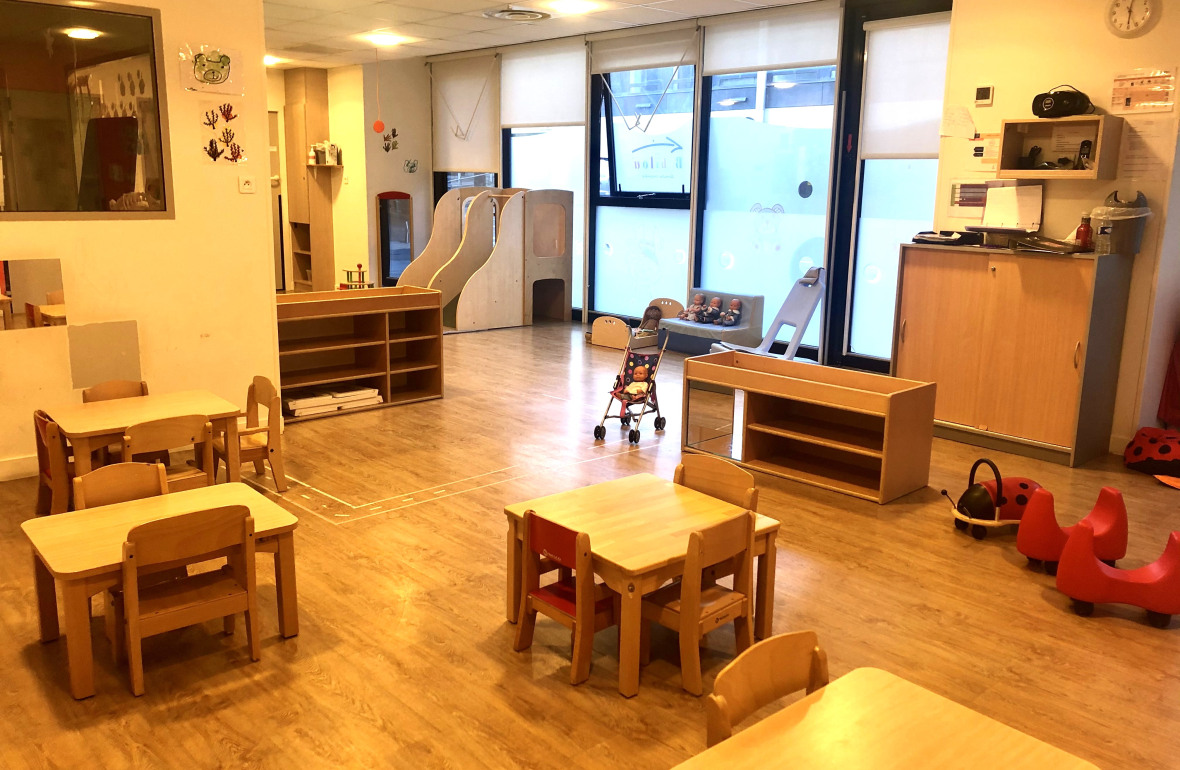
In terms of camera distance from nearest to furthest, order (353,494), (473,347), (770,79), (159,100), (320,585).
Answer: (320,585)
(353,494)
(159,100)
(770,79)
(473,347)

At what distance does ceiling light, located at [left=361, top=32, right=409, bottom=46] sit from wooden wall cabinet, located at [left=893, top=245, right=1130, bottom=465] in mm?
6578

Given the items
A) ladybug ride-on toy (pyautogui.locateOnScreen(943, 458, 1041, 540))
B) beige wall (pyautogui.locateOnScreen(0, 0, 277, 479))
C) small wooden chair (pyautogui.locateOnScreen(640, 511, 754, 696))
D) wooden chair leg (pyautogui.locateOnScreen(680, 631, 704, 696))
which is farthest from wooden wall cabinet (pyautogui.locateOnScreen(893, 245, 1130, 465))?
beige wall (pyautogui.locateOnScreen(0, 0, 277, 479))

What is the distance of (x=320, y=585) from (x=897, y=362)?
4428 millimetres

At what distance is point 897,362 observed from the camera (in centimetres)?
668

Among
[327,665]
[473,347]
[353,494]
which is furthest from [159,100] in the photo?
[473,347]

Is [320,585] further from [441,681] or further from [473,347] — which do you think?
[473,347]

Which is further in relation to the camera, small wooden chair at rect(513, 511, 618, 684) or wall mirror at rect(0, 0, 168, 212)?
wall mirror at rect(0, 0, 168, 212)

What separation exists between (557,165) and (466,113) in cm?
180

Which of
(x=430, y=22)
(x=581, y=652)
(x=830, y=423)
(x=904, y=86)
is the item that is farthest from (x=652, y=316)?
(x=581, y=652)

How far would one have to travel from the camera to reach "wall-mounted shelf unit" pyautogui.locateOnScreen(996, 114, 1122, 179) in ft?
18.8

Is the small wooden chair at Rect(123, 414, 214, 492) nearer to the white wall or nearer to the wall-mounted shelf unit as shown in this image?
the wall-mounted shelf unit

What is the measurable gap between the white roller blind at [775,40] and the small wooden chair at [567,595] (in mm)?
6420

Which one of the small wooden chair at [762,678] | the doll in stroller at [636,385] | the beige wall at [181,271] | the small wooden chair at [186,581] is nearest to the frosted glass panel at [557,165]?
the doll in stroller at [636,385]

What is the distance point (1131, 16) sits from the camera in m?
5.77
